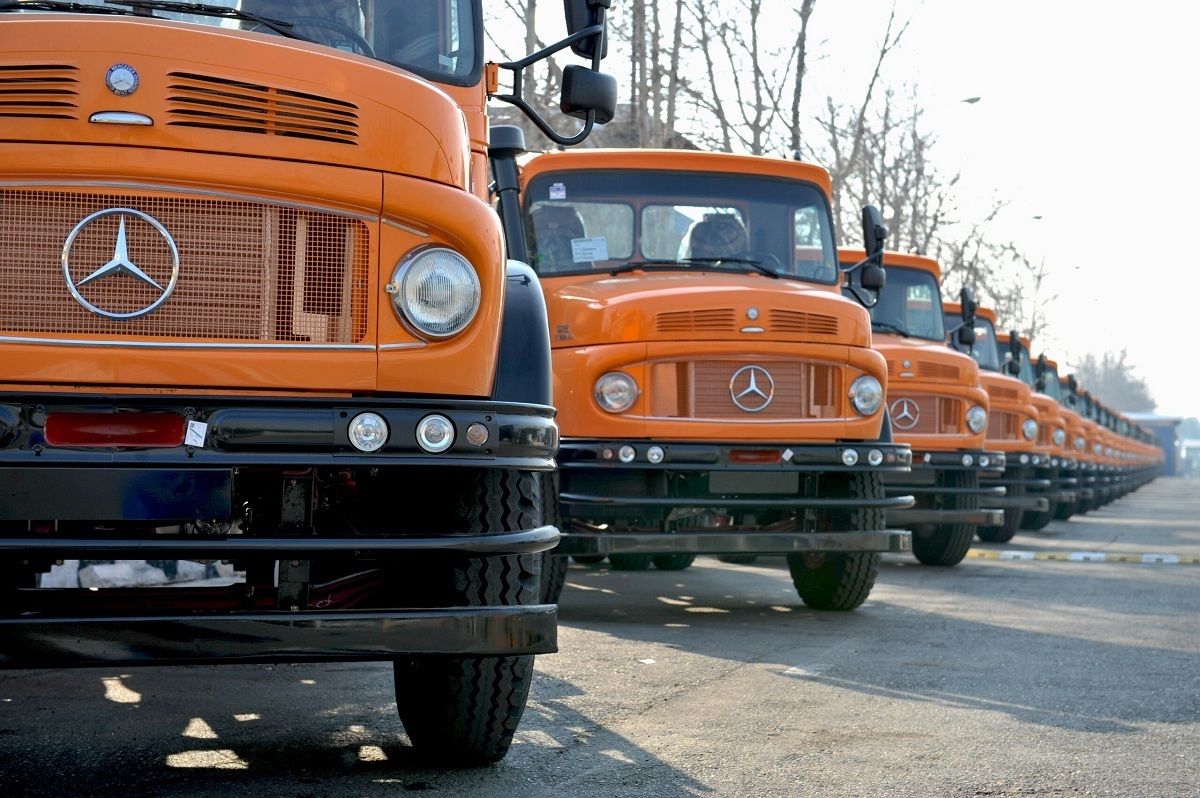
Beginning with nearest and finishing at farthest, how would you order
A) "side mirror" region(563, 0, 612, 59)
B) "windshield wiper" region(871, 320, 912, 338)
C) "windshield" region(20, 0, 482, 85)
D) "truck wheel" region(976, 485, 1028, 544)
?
1. "windshield" region(20, 0, 482, 85)
2. "side mirror" region(563, 0, 612, 59)
3. "windshield wiper" region(871, 320, 912, 338)
4. "truck wheel" region(976, 485, 1028, 544)

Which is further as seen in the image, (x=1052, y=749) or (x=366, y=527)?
(x=1052, y=749)

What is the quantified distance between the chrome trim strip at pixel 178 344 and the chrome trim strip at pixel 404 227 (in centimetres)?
31

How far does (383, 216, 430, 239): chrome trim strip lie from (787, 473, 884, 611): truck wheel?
16.2ft

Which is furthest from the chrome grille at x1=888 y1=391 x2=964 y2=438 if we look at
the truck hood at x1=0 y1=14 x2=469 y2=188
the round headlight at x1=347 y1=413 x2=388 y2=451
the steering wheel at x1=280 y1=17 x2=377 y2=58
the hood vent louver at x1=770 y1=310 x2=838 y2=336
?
the round headlight at x1=347 y1=413 x2=388 y2=451

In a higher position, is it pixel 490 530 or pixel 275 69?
pixel 275 69

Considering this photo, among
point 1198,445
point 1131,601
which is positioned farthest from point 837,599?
point 1198,445

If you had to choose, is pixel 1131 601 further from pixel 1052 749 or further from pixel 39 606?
pixel 39 606

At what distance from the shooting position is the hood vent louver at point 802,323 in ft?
28.6

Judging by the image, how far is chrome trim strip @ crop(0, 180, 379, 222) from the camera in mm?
3916

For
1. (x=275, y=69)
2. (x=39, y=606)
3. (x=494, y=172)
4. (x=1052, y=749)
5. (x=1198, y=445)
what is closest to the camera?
(x=39, y=606)

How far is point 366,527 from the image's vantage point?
4.44m

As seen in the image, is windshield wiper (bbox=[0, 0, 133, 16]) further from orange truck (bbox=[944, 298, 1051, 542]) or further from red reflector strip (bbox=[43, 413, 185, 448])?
orange truck (bbox=[944, 298, 1051, 542])

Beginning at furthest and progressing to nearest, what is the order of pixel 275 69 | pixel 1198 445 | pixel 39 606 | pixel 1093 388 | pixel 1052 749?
pixel 1198 445 → pixel 1093 388 → pixel 1052 749 → pixel 275 69 → pixel 39 606

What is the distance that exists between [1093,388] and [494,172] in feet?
392
